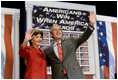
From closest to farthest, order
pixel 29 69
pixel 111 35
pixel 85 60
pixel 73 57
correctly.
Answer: pixel 29 69 → pixel 73 57 → pixel 85 60 → pixel 111 35

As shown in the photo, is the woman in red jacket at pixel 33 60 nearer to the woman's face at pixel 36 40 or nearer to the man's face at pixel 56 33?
the woman's face at pixel 36 40

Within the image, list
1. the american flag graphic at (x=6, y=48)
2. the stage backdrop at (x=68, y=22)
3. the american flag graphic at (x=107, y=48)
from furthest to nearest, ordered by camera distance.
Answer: the american flag graphic at (x=107, y=48)
the stage backdrop at (x=68, y=22)
the american flag graphic at (x=6, y=48)

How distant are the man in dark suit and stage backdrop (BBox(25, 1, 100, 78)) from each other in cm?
149

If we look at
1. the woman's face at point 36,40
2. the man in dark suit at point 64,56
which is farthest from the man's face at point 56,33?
the woman's face at point 36,40

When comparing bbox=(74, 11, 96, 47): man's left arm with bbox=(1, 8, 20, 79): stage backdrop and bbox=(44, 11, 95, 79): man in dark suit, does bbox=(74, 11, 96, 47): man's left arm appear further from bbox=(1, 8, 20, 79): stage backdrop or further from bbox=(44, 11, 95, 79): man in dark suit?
bbox=(1, 8, 20, 79): stage backdrop

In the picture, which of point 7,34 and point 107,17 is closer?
point 7,34

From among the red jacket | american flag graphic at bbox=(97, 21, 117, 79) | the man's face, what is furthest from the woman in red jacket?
american flag graphic at bbox=(97, 21, 117, 79)

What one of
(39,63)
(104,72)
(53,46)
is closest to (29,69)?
(39,63)

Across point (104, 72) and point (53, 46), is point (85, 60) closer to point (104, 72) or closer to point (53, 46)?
point (104, 72)

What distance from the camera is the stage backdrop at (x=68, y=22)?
12.3 feet

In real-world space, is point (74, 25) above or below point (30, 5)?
below

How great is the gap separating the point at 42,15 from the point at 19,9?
44cm

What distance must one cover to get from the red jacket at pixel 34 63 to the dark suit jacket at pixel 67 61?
10 cm

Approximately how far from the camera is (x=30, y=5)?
12.3ft
